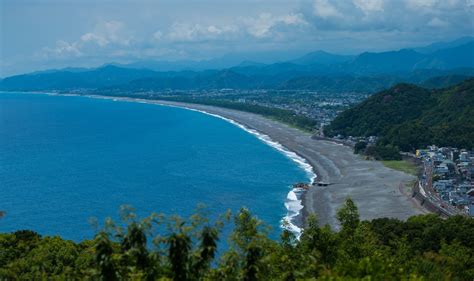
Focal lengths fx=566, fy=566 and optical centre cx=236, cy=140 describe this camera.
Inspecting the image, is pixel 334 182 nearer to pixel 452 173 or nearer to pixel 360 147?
pixel 452 173

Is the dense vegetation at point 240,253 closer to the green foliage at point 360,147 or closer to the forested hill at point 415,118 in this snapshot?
the green foliage at point 360,147

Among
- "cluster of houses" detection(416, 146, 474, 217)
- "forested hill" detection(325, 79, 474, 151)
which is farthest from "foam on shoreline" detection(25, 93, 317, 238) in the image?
A: "cluster of houses" detection(416, 146, 474, 217)

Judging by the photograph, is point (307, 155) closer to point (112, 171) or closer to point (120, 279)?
point (112, 171)

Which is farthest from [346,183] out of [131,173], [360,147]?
[131,173]

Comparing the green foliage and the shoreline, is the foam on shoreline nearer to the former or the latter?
the shoreline

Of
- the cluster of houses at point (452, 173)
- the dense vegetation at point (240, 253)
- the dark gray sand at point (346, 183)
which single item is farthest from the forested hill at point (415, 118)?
the dense vegetation at point (240, 253)

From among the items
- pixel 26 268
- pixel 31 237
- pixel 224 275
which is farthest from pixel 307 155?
pixel 224 275
